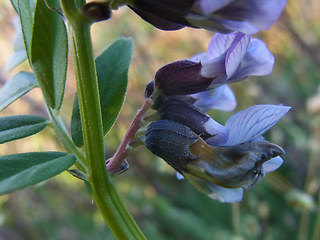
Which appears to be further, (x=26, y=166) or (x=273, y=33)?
(x=273, y=33)

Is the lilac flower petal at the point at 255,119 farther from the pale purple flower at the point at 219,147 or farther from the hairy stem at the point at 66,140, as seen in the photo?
the hairy stem at the point at 66,140

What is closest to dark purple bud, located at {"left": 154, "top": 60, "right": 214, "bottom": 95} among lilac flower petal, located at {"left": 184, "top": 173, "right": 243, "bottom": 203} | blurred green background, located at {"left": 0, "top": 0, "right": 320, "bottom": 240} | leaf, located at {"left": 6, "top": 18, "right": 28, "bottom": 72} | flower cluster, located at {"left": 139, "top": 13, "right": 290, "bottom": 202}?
flower cluster, located at {"left": 139, "top": 13, "right": 290, "bottom": 202}

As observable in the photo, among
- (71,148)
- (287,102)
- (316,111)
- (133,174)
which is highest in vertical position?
(71,148)

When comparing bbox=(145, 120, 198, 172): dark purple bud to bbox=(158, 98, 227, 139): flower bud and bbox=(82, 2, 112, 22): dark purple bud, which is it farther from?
bbox=(82, 2, 112, 22): dark purple bud

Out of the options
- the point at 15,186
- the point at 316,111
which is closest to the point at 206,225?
the point at 316,111

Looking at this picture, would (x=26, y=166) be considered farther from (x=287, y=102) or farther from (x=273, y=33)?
(x=273, y=33)

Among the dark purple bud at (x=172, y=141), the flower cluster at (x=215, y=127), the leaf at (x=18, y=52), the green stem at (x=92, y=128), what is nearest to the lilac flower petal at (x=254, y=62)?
the flower cluster at (x=215, y=127)

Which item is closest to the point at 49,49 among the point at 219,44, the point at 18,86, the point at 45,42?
the point at 45,42

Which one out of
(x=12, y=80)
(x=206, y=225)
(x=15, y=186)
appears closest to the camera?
(x=15, y=186)
